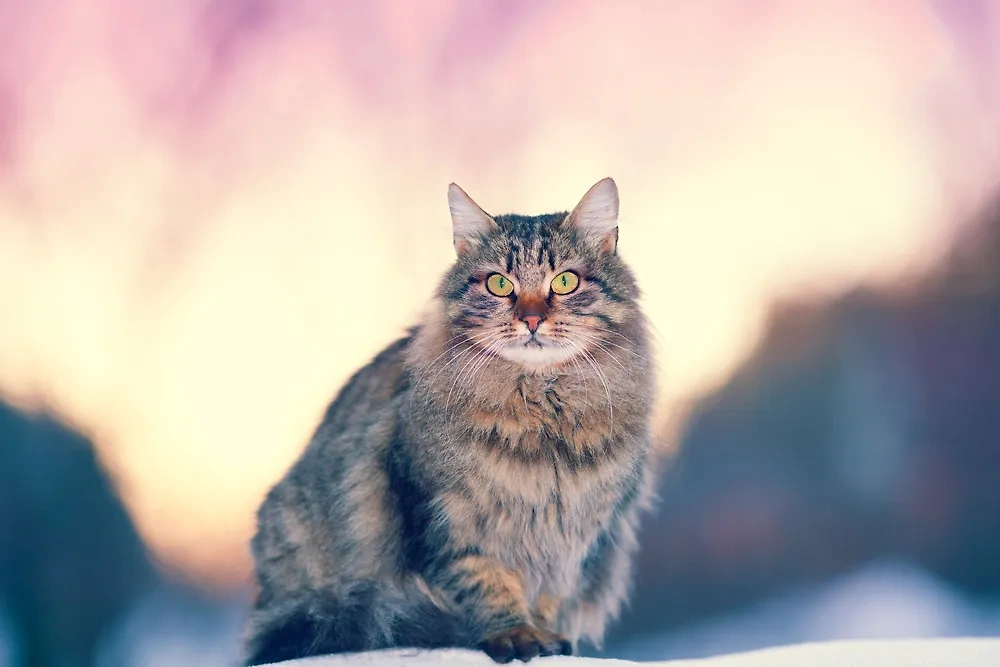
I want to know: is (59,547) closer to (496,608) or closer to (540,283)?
(496,608)

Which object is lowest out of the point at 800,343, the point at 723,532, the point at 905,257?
the point at 723,532

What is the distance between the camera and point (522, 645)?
4.80 feet

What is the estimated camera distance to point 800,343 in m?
2.94

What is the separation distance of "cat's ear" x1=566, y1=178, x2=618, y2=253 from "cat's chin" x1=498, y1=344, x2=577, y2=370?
0.77ft

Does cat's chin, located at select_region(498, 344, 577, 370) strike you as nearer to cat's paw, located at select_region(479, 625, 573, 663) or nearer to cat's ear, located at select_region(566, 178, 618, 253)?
cat's ear, located at select_region(566, 178, 618, 253)

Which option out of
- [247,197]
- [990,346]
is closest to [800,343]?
[990,346]

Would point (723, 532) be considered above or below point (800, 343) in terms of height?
below

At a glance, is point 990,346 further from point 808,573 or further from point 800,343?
point 808,573

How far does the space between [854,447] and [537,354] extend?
173cm

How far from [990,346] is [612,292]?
1828 millimetres

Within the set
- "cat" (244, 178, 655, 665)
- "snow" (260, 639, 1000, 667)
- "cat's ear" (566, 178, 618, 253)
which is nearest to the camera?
"snow" (260, 639, 1000, 667)

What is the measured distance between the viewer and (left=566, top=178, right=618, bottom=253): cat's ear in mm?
1716

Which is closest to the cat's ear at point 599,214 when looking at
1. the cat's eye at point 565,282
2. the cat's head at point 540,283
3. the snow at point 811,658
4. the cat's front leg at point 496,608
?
the cat's head at point 540,283

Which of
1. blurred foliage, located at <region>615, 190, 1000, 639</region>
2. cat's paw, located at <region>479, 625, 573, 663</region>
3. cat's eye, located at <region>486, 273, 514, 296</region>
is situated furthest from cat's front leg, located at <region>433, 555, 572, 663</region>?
blurred foliage, located at <region>615, 190, 1000, 639</region>
